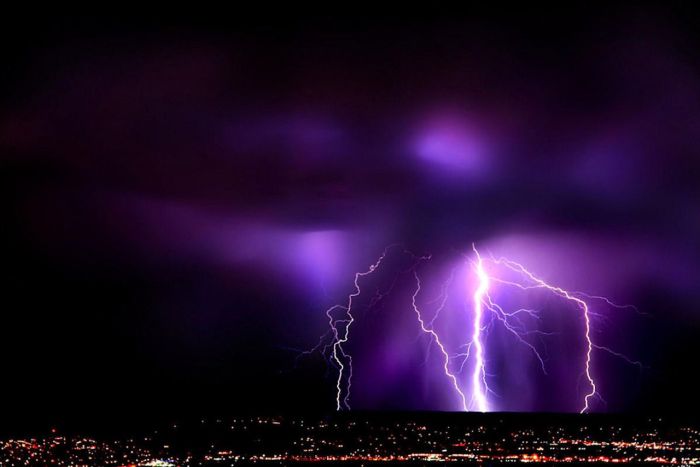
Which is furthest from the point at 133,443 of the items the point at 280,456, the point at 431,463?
the point at 431,463

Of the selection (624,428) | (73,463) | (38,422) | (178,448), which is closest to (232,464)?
(73,463)

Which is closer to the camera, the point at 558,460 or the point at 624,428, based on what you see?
the point at 558,460

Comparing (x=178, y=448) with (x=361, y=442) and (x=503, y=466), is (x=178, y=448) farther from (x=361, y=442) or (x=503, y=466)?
(x=503, y=466)

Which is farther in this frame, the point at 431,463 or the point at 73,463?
the point at 73,463

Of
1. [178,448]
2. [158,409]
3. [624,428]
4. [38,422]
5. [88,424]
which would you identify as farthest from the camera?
[158,409]

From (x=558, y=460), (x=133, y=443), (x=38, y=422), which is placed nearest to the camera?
(x=558, y=460)

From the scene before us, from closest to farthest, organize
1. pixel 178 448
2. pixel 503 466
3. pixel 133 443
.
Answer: pixel 503 466, pixel 178 448, pixel 133 443

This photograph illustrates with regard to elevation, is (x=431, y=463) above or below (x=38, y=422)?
above

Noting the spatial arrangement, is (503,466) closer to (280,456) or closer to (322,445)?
(280,456)

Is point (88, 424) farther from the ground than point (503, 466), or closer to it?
closer to it
